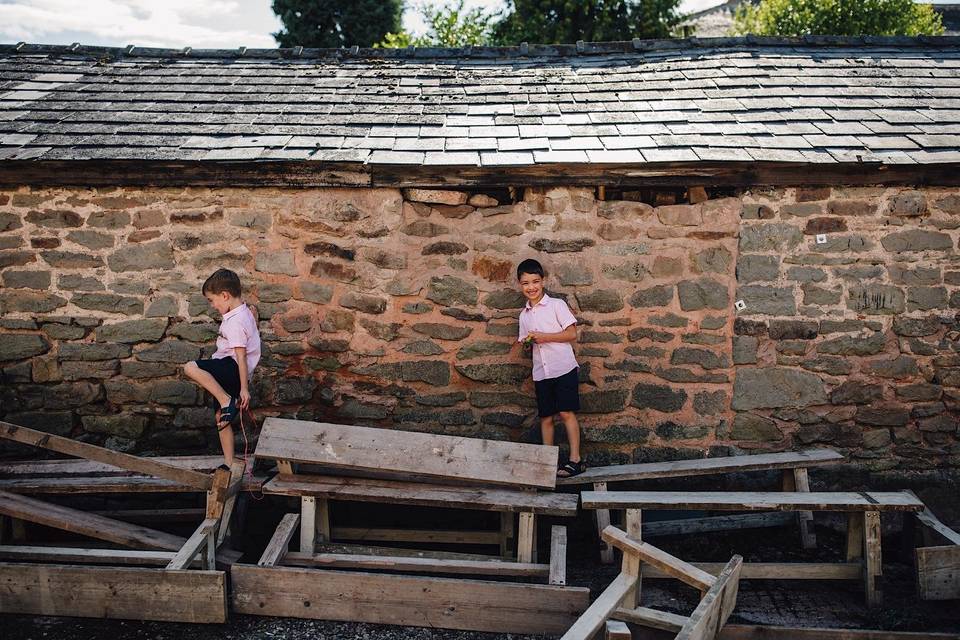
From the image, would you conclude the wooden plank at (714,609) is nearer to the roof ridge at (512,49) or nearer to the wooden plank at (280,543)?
the wooden plank at (280,543)

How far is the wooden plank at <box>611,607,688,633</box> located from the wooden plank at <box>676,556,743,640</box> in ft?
0.57

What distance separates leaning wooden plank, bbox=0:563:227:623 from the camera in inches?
143

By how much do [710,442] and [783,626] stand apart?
165 cm

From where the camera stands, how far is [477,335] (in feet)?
16.9

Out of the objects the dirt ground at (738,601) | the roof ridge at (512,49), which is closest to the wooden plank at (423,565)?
the dirt ground at (738,601)

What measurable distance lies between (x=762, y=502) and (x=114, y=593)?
3539 mm

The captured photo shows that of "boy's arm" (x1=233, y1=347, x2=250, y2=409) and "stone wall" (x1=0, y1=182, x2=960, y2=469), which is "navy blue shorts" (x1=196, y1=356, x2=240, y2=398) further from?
"stone wall" (x1=0, y1=182, x2=960, y2=469)

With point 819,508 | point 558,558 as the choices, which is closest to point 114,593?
point 558,558

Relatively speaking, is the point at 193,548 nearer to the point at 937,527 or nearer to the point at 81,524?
the point at 81,524

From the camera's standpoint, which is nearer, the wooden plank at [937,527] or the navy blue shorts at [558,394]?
the wooden plank at [937,527]

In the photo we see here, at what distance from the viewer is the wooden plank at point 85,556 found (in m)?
3.89

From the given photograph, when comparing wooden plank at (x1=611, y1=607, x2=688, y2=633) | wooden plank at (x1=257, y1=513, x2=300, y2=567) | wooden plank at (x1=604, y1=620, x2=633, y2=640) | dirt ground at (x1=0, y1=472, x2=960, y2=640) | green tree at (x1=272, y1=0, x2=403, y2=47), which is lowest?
dirt ground at (x1=0, y1=472, x2=960, y2=640)

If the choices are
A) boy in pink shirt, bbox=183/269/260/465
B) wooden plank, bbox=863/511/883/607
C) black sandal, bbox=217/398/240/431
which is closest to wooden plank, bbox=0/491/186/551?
boy in pink shirt, bbox=183/269/260/465

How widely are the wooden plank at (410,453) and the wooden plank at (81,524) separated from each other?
76 cm
